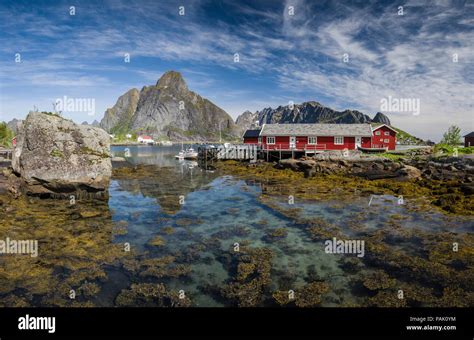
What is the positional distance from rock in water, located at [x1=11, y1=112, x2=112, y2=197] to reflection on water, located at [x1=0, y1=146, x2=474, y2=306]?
237 centimetres

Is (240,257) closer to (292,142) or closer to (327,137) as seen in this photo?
(292,142)

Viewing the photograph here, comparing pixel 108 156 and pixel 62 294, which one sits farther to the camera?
pixel 108 156

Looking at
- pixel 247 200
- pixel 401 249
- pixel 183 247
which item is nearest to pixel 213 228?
pixel 183 247

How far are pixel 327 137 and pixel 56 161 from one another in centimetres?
4479

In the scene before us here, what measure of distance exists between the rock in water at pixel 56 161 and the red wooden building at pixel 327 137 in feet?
121

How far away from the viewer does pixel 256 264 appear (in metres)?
12.1

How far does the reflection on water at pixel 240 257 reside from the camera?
973 centimetres

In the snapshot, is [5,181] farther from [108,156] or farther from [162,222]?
[162,222]

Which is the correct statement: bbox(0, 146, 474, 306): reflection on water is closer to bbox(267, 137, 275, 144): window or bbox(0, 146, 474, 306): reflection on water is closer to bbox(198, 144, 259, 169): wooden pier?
bbox(267, 137, 275, 144): window

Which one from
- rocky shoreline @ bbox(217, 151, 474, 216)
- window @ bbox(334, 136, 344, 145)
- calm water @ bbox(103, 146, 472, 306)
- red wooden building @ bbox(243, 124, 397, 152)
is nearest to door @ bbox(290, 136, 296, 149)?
red wooden building @ bbox(243, 124, 397, 152)

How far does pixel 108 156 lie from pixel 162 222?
12116 mm

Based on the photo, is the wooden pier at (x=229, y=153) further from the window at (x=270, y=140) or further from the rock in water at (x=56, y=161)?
the rock in water at (x=56, y=161)

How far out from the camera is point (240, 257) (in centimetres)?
1282

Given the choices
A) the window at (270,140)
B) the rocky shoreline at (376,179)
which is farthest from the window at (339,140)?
the window at (270,140)
